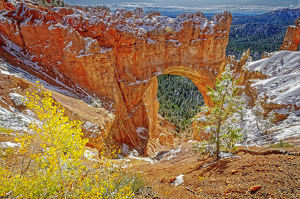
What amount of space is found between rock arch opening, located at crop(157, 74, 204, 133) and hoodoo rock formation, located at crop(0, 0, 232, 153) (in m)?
14.7

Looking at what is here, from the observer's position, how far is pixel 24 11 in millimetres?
21422

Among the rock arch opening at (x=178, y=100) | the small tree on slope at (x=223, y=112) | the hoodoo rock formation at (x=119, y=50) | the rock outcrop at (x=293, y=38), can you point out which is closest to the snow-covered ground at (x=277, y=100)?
the small tree on slope at (x=223, y=112)

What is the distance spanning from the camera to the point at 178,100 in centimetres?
6850

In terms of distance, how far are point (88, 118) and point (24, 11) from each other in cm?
1635

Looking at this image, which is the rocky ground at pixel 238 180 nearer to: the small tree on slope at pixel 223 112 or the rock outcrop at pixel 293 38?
the small tree on slope at pixel 223 112

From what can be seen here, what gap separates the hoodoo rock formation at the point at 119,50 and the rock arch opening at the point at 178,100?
14.7 m

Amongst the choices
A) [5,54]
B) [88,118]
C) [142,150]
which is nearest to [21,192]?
[88,118]

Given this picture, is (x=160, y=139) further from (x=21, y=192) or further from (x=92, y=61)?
(x=21, y=192)

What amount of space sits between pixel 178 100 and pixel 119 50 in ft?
147

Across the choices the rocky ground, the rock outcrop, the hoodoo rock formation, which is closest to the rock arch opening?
the hoodoo rock formation

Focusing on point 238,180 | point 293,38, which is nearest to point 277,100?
point 238,180

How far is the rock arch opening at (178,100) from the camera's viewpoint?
5030 centimetres

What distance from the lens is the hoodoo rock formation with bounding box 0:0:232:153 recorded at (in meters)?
20.7

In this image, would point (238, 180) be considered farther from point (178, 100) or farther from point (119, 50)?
point (178, 100)
